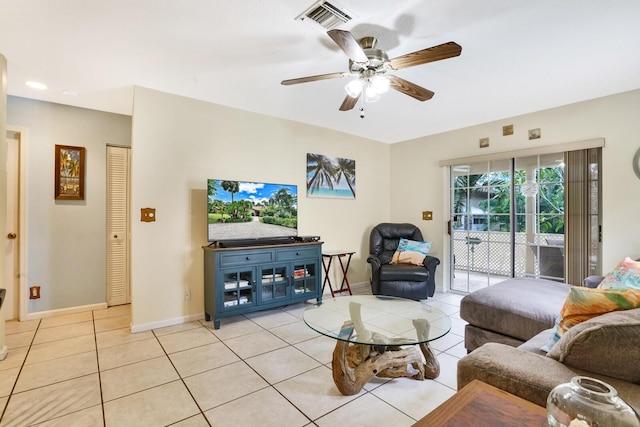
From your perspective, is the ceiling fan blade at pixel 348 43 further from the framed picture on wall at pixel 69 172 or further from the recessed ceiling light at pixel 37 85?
the framed picture on wall at pixel 69 172

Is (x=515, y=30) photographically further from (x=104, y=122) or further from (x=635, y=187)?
(x=104, y=122)

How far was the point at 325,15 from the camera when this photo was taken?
195 cm

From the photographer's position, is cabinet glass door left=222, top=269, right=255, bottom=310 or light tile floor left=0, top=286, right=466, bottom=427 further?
cabinet glass door left=222, top=269, right=255, bottom=310

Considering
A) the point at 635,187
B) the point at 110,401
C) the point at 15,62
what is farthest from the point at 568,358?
the point at 15,62

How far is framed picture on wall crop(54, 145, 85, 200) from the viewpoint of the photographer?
3.50 m

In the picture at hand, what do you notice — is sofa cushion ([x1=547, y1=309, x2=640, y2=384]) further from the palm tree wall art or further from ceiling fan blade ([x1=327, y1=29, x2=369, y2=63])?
the palm tree wall art

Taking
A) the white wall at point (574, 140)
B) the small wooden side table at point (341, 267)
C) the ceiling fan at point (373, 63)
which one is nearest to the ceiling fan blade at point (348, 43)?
the ceiling fan at point (373, 63)

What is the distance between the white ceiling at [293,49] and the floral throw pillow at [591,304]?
67.0 inches

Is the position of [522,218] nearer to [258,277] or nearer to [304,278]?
[304,278]

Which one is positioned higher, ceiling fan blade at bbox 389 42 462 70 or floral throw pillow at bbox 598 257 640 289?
ceiling fan blade at bbox 389 42 462 70

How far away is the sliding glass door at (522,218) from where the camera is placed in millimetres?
3424

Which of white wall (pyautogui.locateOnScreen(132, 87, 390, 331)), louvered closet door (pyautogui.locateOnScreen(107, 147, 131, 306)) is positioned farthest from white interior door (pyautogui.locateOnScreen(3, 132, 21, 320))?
white wall (pyautogui.locateOnScreen(132, 87, 390, 331))

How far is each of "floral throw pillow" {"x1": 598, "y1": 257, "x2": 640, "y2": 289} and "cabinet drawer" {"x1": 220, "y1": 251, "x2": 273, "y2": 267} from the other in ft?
9.58

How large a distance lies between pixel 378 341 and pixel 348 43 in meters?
1.83
